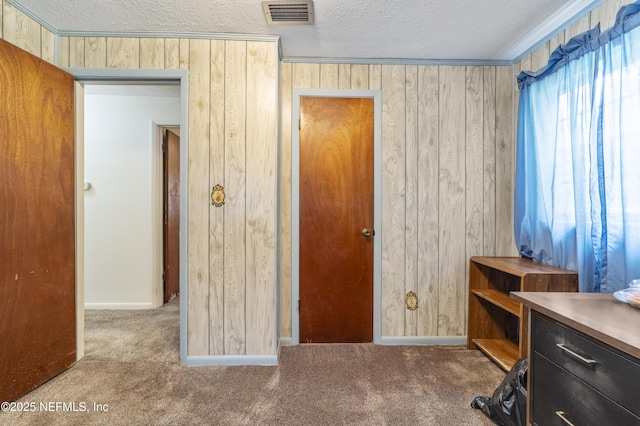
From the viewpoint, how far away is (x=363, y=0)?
1800mm

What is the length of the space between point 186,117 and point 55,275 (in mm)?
1324

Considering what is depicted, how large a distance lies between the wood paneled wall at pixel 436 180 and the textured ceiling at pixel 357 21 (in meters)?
0.23

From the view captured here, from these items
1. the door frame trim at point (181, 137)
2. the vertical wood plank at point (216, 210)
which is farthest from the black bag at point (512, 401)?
the door frame trim at point (181, 137)

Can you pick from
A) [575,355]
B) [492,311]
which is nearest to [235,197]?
[575,355]

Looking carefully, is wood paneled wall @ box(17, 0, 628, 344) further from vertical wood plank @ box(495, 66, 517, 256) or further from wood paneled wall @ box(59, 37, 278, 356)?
wood paneled wall @ box(59, 37, 278, 356)

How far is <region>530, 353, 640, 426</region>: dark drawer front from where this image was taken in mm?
1015

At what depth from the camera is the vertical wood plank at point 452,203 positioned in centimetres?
253

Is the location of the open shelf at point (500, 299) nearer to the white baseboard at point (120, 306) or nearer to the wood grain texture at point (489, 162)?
the wood grain texture at point (489, 162)

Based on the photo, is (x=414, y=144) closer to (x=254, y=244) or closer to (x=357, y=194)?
(x=357, y=194)

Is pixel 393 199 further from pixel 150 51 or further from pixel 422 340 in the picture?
pixel 150 51

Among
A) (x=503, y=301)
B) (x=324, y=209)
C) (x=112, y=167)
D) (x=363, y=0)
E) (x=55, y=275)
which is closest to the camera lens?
(x=363, y=0)

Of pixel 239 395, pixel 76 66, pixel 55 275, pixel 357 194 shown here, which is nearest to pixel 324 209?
pixel 357 194

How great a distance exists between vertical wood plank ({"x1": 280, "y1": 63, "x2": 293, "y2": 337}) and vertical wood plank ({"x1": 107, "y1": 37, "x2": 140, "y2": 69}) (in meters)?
1.03

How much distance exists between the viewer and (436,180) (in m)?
2.54
